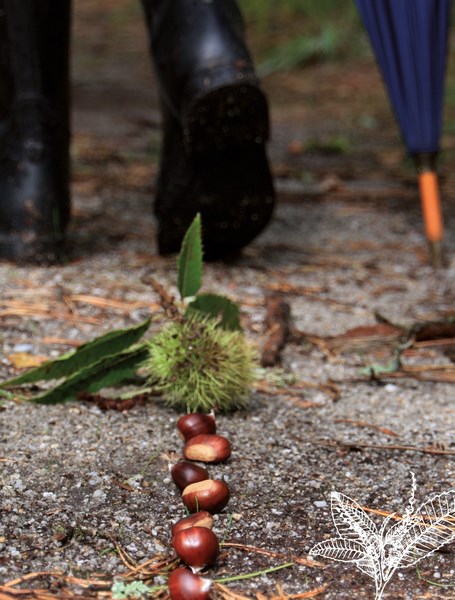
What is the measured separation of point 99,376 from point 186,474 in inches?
12.4

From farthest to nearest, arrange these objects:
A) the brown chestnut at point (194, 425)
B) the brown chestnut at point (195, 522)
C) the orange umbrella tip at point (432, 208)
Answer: the orange umbrella tip at point (432, 208)
the brown chestnut at point (194, 425)
the brown chestnut at point (195, 522)

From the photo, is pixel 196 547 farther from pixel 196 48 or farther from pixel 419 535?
pixel 196 48

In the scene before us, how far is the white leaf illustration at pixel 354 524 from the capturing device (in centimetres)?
100

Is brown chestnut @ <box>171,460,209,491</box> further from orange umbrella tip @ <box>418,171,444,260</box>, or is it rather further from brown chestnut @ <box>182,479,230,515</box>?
orange umbrella tip @ <box>418,171,444,260</box>

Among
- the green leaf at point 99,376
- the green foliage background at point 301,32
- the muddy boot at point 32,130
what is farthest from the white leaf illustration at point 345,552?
the green foliage background at point 301,32

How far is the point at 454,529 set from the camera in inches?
43.2

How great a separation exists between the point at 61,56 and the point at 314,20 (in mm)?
4609

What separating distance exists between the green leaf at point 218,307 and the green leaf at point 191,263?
34 mm

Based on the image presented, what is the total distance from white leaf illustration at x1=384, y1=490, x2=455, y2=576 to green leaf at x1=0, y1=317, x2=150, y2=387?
0.51 m

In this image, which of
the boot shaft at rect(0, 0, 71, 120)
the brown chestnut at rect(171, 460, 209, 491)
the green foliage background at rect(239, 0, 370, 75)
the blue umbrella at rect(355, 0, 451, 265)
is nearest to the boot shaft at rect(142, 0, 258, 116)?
the boot shaft at rect(0, 0, 71, 120)

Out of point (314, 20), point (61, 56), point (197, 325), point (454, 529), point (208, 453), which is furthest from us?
point (314, 20)

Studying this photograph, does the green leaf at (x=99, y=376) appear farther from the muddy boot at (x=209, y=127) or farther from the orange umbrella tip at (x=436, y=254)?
the orange umbrella tip at (x=436, y=254)

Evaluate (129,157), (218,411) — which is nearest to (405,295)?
(218,411)

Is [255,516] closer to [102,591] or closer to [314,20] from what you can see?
[102,591]
